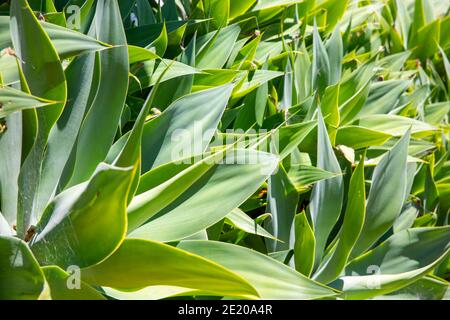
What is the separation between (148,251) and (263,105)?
2.25ft

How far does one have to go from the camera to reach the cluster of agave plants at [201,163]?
2.84ft

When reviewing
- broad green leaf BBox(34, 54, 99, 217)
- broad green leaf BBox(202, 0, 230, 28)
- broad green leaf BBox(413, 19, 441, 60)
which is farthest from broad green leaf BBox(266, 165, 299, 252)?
broad green leaf BBox(413, 19, 441, 60)

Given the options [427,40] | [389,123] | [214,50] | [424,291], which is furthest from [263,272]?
[427,40]

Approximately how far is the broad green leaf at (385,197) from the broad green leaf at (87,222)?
0.64 meters

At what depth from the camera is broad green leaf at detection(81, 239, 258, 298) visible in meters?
0.82

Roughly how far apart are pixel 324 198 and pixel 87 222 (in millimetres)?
627

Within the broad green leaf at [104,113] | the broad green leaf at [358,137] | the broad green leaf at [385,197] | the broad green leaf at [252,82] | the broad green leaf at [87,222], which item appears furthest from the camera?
the broad green leaf at [358,137]

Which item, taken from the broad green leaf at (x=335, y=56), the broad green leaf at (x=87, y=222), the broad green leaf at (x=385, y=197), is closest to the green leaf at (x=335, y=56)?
the broad green leaf at (x=335, y=56)

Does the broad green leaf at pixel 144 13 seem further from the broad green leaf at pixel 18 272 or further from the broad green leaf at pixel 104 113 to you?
the broad green leaf at pixel 18 272

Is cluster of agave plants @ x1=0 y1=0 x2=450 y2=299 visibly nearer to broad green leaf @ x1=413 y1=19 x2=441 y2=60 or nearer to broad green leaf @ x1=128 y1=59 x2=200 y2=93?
broad green leaf @ x1=128 y1=59 x2=200 y2=93

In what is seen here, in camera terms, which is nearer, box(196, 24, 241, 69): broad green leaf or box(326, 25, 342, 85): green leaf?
box(196, 24, 241, 69): broad green leaf

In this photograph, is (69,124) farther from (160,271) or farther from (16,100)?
(160,271)

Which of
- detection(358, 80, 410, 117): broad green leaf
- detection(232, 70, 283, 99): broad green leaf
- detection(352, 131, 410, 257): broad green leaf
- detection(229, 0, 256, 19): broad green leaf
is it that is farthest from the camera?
detection(358, 80, 410, 117): broad green leaf
